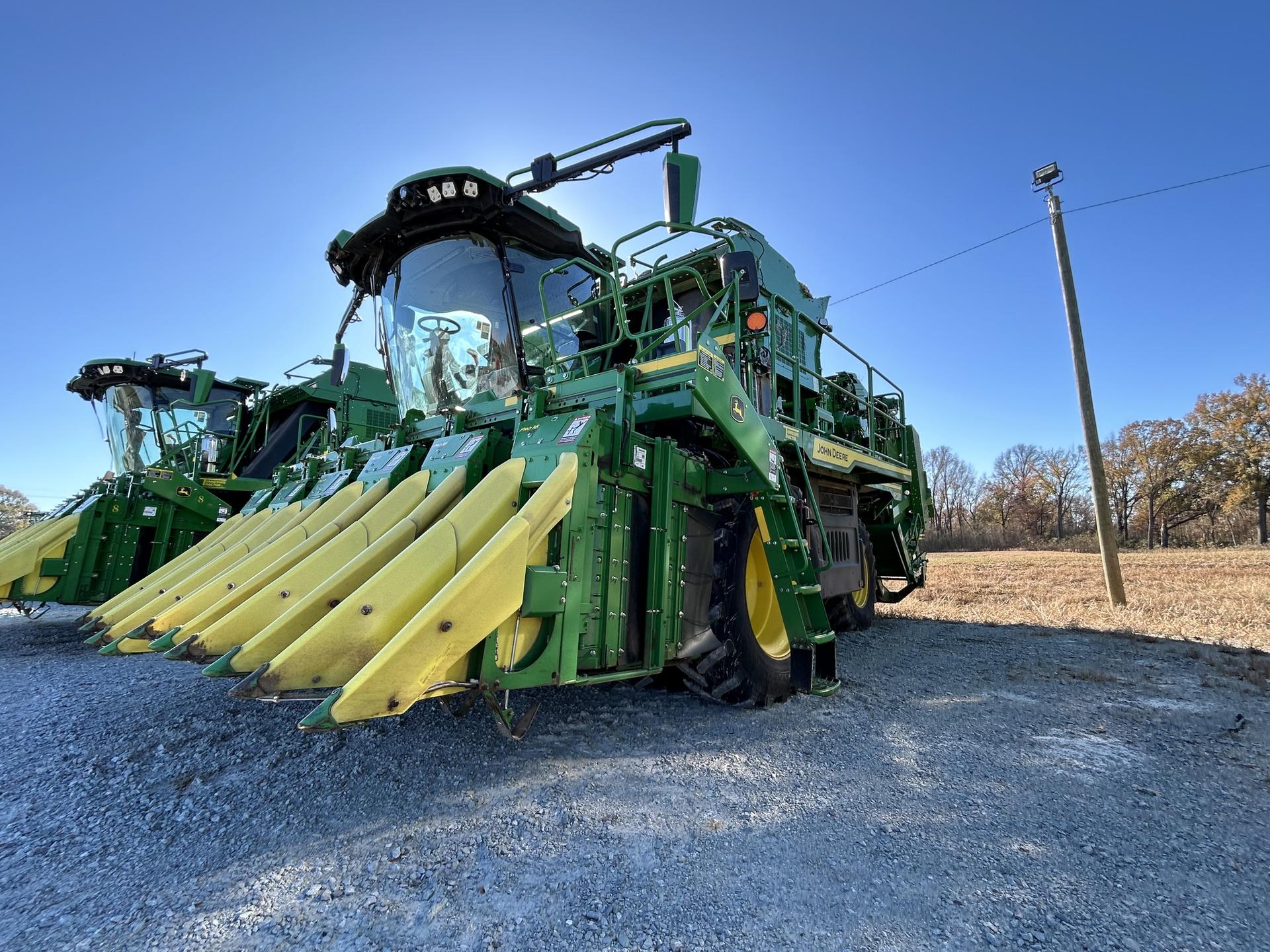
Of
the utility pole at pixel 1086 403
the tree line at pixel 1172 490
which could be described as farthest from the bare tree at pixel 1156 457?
the utility pole at pixel 1086 403

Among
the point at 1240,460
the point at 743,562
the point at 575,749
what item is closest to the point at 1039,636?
the point at 743,562

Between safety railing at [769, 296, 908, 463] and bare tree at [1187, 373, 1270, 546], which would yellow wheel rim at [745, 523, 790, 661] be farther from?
bare tree at [1187, 373, 1270, 546]

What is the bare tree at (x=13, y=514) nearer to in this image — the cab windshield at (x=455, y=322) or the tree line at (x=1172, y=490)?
the cab windshield at (x=455, y=322)

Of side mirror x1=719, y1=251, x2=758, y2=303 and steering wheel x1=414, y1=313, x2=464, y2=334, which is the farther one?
steering wheel x1=414, y1=313, x2=464, y2=334

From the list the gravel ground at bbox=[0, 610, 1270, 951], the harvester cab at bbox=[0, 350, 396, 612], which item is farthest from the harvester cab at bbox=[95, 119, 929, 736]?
the harvester cab at bbox=[0, 350, 396, 612]

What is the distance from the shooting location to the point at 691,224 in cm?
328

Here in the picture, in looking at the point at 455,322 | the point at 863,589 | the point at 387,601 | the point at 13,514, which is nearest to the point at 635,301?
the point at 455,322

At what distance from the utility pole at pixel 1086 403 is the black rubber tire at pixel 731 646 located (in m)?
8.45

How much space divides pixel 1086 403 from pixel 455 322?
10.7 m

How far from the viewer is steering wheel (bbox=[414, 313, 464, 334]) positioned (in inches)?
175

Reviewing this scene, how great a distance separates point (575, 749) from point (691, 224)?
9.58 ft

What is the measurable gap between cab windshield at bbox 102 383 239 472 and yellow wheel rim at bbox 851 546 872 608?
10.4 meters

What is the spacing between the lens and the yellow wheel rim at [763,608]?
438 centimetres

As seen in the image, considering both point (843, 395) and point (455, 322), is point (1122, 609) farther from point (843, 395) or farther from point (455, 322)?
point (455, 322)
